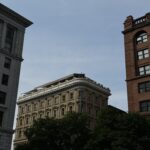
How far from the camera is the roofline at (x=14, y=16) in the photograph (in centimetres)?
5872

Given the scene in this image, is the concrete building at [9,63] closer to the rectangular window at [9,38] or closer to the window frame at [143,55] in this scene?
the rectangular window at [9,38]

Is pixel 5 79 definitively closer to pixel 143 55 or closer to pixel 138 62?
pixel 138 62

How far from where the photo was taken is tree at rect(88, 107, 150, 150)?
40875 millimetres

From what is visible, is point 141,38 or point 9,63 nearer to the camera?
point 9,63

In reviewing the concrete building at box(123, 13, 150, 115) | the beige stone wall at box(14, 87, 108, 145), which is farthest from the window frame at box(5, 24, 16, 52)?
the beige stone wall at box(14, 87, 108, 145)

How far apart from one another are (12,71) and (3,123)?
9603 millimetres

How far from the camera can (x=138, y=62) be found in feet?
193

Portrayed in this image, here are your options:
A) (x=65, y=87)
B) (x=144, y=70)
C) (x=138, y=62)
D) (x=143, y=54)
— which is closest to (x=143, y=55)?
(x=143, y=54)

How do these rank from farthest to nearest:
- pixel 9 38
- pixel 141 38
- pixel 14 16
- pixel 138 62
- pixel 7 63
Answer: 1. pixel 14 16
2. pixel 141 38
3. pixel 9 38
4. pixel 138 62
5. pixel 7 63

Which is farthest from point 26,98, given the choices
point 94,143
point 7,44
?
point 94,143

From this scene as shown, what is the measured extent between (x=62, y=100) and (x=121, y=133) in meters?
53.9

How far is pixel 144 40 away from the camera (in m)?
59.5

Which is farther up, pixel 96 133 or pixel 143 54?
pixel 143 54

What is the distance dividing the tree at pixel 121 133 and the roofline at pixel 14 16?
26730 millimetres
